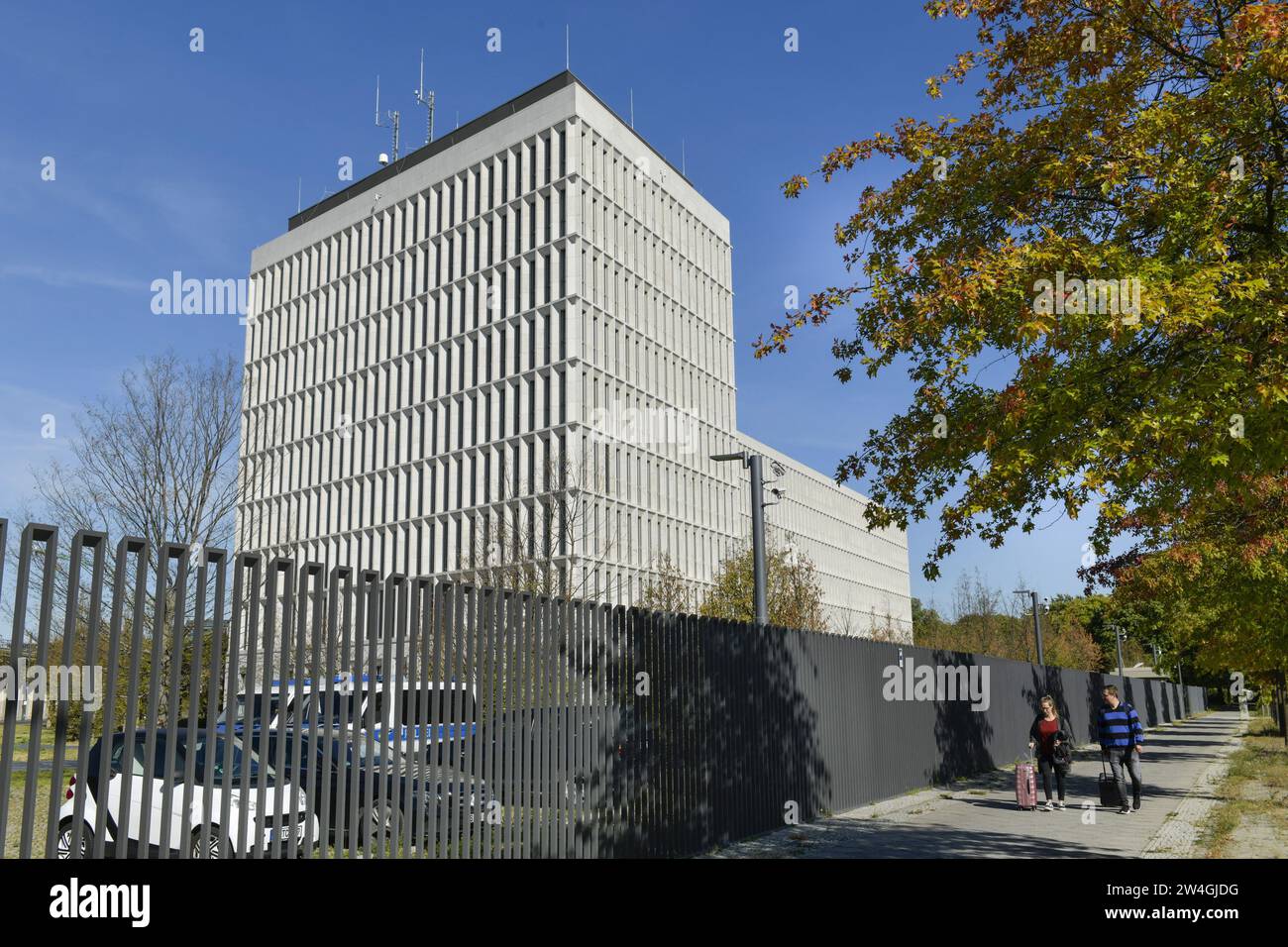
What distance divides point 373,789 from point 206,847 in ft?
4.37

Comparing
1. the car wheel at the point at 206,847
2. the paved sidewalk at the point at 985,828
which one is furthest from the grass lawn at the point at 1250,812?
the car wheel at the point at 206,847

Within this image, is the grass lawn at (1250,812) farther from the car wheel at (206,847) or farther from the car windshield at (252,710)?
the car wheel at (206,847)

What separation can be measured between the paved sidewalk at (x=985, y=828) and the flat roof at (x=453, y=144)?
51.5m

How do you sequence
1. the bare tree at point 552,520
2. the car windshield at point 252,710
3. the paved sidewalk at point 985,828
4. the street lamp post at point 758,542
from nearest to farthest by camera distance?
the car windshield at point 252,710 < the paved sidewalk at point 985,828 < the street lamp post at point 758,542 < the bare tree at point 552,520

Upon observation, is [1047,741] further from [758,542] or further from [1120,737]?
[758,542]

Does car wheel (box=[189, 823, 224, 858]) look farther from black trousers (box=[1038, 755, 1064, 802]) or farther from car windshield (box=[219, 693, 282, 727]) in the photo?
black trousers (box=[1038, 755, 1064, 802])

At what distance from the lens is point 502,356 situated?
60625mm

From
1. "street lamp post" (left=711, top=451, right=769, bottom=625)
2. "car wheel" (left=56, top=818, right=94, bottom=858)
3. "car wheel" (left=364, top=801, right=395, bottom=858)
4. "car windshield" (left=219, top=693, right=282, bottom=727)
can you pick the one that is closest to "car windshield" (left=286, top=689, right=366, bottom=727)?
"car windshield" (left=219, top=693, right=282, bottom=727)

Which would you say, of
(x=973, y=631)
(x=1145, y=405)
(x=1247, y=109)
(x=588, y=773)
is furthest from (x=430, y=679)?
(x=973, y=631)

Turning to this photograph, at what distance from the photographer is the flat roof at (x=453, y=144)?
6143cm

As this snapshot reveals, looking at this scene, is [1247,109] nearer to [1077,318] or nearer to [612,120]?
[1077,318]

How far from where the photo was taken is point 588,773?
9484mm
